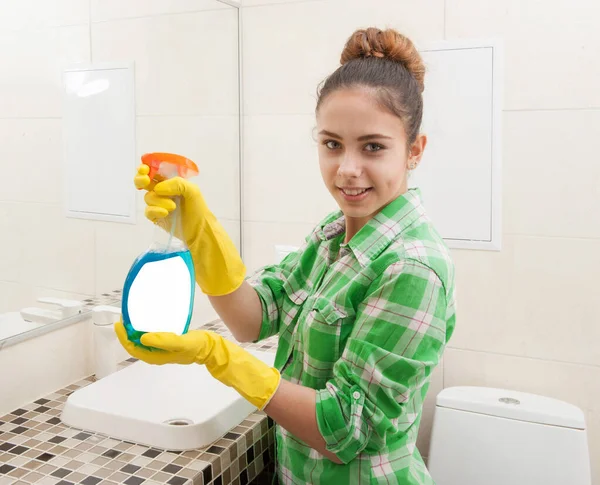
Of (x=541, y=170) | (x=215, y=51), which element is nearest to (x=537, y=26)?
(x=541, y=170)

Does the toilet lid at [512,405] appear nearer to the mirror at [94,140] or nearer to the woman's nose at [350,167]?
the mirror at [94,140]

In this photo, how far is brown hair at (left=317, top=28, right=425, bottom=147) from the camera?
3.35ft

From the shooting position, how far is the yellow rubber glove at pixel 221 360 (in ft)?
3.12

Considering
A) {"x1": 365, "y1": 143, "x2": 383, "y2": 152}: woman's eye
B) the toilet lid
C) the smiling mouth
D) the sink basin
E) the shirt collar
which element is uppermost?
{"x1": 365, "y1": 143, "x2": 383, "y2": 152}: woman's eye

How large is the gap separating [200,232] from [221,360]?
245 mm

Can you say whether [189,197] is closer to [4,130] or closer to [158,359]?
[158,359]

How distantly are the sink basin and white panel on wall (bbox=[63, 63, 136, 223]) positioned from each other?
38 centimetres

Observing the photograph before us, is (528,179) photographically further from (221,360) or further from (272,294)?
(221,360)

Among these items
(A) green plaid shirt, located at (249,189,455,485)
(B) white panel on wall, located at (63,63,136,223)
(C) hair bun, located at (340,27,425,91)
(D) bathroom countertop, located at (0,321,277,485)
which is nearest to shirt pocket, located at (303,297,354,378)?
(A) green plaid shirt, located at (249,189,455,485)

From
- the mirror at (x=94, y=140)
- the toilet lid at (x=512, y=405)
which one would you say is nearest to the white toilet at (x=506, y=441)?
the toilet lid at (x=512, y=405)

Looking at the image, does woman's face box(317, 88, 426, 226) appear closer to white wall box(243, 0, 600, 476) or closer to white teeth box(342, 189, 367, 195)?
white teeth box(342, 189, 367, 195)

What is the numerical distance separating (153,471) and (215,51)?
4.07ft

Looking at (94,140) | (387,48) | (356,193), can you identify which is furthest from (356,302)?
(94,140)

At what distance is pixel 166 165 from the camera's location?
101 cm
